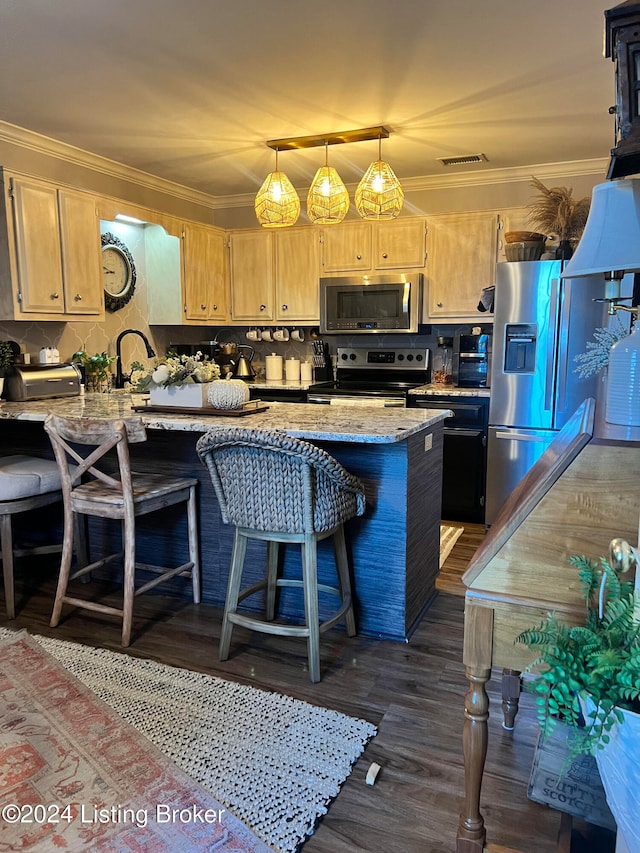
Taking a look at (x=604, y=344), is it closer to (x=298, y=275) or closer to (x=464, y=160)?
(x=464, y=160)

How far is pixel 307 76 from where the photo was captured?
291 centimetres

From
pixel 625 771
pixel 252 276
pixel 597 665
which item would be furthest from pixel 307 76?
pixel 625 771

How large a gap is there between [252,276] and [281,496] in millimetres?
3627

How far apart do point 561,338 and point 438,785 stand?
2899 millimetres

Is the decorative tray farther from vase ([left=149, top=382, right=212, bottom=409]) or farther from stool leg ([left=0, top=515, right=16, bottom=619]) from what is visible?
stool leg ([left=0, top=515, right=16, bottom=619])

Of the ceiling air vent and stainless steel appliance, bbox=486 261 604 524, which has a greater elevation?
the ceiling air vent

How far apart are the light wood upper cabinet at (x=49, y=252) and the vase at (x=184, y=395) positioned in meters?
1.37

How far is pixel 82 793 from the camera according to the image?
1689 mm

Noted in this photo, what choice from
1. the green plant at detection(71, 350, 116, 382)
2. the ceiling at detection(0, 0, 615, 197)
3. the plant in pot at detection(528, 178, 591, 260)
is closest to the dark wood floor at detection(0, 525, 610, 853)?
the green plant at detection(71, 350, 116, 382)

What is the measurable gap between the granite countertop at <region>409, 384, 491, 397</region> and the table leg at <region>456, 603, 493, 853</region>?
3211 mm

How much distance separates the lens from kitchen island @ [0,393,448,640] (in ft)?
8.38

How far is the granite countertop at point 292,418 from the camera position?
2342 mm

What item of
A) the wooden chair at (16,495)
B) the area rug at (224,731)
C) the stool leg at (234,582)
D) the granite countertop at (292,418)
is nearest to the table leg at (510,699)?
the area rug at (224,731)

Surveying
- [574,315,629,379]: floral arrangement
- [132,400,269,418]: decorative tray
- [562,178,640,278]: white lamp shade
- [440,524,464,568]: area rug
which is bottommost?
[440,524,464,568]: area rug
